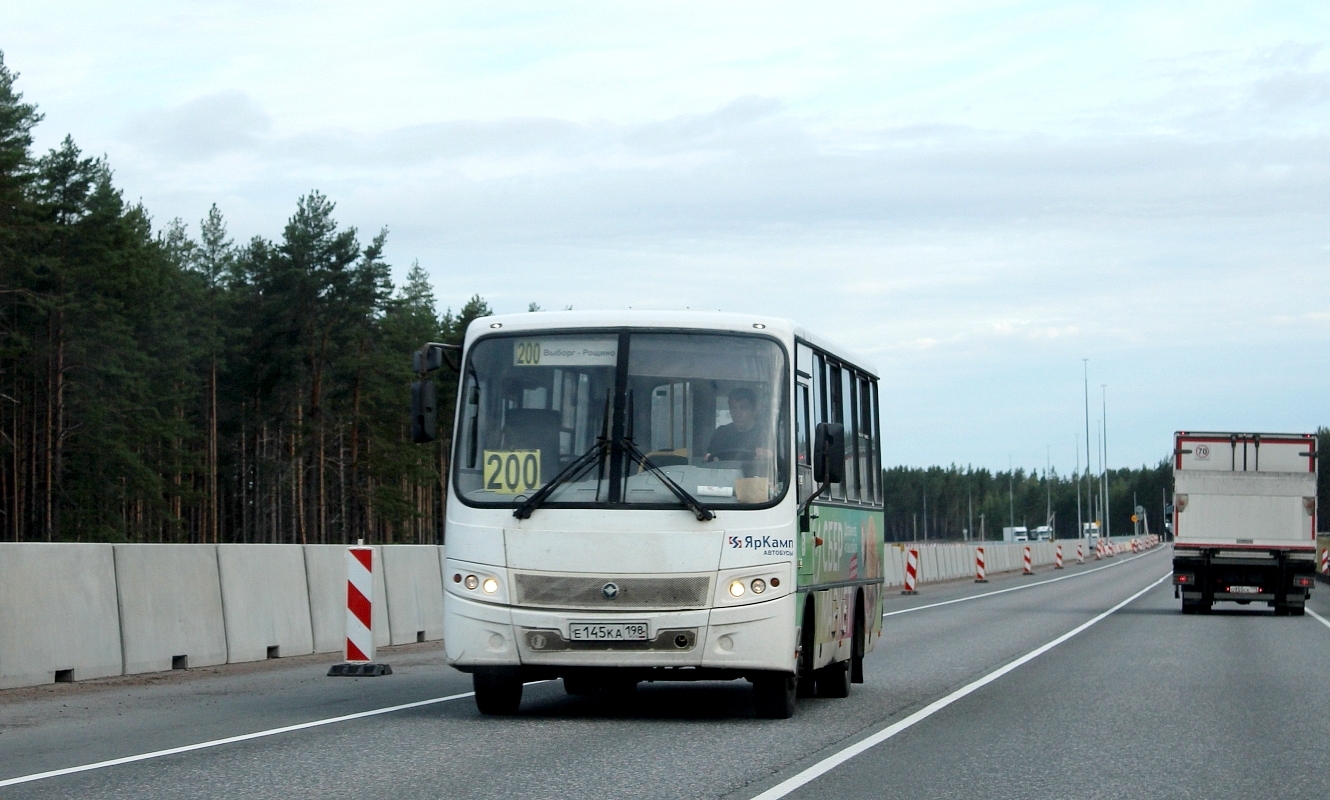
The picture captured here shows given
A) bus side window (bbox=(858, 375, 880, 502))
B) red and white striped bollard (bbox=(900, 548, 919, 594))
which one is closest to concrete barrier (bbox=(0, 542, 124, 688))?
bus side window (bbox=(858, 375, 880, 502))

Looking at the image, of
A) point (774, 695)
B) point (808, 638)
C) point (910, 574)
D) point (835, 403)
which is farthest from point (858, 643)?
point (910, 574)

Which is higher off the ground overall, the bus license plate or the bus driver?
the bus driver

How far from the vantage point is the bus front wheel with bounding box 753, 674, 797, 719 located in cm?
1198

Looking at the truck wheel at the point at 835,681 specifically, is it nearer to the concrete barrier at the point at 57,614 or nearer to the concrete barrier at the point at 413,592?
the concrete barrier at the point at 57,614

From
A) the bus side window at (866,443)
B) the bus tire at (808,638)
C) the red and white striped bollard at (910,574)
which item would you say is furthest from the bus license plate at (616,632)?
the red and white striped bollard at (910,574)

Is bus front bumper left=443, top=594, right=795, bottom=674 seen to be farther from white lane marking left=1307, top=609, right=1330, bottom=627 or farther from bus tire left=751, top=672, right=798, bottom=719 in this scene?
white lane marking left=1307, top=609, right=1330, bottom=627

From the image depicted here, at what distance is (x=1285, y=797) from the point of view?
884cm

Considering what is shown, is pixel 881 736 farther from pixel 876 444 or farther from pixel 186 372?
pixel 186 372

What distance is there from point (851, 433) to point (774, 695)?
320 cm

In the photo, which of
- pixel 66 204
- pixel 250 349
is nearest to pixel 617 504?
pixel 66 204

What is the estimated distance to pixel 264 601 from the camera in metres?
18.0

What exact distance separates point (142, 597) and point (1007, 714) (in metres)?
7.53

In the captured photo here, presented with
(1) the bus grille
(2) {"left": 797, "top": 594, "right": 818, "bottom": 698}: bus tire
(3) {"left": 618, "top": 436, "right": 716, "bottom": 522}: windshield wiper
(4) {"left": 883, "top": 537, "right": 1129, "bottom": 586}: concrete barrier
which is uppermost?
(3) {"left": 618, "top": 436, "right": 716, "bottom": 522}: windshield wiper

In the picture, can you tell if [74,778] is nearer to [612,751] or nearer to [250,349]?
[612,751]
